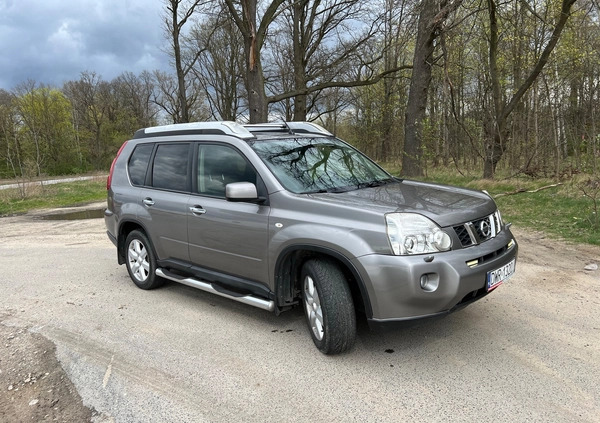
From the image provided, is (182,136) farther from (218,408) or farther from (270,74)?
(270,74)

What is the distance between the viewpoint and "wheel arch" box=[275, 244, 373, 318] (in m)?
3.01

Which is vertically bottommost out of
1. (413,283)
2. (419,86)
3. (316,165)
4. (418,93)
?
(413,283)

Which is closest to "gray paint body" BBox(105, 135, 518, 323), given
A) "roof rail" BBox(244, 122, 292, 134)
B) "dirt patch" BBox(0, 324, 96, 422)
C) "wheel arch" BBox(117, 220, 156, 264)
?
"roof rail" BBox(244, 122, 292, 134)

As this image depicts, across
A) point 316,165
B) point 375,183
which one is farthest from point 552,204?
point 316,165

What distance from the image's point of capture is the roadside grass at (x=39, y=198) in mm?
15836

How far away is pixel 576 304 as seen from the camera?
13.6ft

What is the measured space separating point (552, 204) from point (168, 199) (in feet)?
26.9

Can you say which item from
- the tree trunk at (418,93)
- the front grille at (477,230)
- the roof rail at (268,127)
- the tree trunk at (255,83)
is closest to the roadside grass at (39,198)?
the tree trunk at (255,83)

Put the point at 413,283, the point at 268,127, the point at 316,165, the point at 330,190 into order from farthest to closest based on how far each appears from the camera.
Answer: the point at 268,127
the point at 316,165
the point at 330,190
the point at 413,283

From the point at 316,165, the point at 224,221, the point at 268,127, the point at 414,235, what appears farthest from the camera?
the point at 268,127

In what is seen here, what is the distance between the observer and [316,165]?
13.3 feet

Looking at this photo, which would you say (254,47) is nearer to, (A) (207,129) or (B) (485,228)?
(A) (207,129)

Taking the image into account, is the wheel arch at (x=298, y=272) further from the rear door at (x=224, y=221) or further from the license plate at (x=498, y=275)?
the license plate at (x=498, y=275)

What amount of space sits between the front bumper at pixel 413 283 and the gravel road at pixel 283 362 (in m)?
0.46
